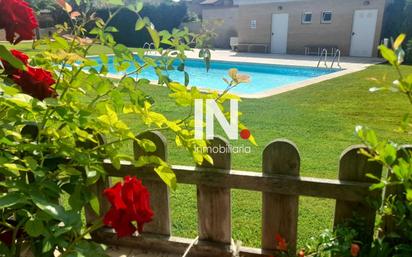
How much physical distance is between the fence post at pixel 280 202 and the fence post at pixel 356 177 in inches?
9.0

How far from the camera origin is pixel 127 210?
108 cm

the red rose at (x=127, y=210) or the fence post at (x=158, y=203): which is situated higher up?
the red rose at (x=127, y=210)

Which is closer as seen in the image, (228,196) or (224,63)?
(228,196)

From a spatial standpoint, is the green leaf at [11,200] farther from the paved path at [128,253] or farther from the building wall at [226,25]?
the building wall at [226,25]

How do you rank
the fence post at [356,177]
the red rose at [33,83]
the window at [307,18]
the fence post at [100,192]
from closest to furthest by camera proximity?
the red rose at [33,83]
the fence post at [356,177]
the fence post at [100,192]
the window at [307,18]

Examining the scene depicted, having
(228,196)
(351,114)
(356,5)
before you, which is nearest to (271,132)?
(351,114)

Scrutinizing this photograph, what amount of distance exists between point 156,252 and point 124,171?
60 centimetres

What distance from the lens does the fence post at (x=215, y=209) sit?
1917 millimetres

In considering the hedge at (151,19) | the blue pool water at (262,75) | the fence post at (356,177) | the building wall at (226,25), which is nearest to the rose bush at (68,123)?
the fence post at (356,177)

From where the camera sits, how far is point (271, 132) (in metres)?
4.94

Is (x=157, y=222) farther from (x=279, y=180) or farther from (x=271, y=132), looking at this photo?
(x=271, y=132)

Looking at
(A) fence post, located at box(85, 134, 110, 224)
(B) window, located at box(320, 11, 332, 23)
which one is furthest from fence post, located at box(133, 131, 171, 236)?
(B) window, located at box(320, 11, 332, 23)

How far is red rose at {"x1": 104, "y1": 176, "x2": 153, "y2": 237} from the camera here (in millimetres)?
1071

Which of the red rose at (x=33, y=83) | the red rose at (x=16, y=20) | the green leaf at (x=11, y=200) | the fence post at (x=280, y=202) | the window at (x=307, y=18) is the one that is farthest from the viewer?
the window at (x=307, y=18)
